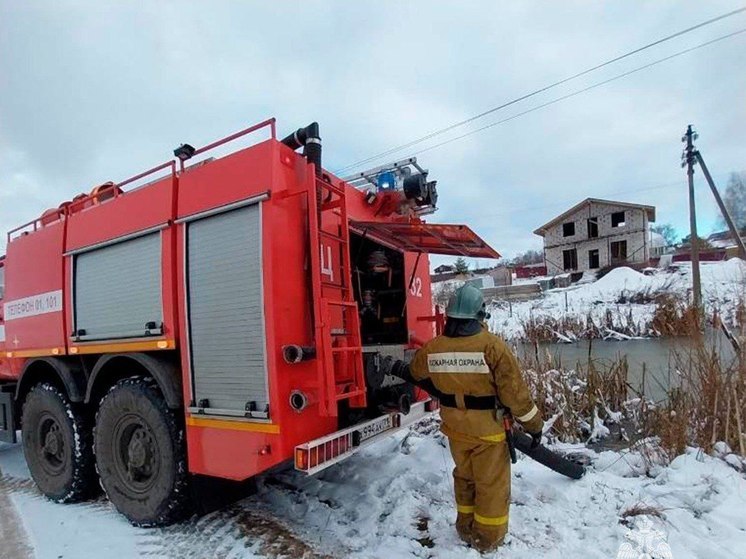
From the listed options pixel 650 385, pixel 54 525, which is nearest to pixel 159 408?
pixel 54 525

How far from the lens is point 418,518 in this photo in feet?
11.9

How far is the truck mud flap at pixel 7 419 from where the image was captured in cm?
552

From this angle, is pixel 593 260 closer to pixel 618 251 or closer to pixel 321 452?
pixel 618 251

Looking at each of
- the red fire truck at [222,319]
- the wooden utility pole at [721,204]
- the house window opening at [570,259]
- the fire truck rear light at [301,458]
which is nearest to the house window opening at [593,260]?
the house window opening at [570,259]

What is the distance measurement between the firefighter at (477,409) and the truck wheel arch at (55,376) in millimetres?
3355

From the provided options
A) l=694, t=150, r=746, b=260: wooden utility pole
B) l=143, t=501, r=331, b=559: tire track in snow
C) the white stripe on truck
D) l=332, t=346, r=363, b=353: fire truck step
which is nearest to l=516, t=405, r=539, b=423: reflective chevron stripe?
l=332, t=346, r=363, b=353: fire truck step

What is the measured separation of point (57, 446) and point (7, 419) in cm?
130

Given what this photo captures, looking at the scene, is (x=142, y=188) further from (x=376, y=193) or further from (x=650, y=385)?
(x=650, y=385)

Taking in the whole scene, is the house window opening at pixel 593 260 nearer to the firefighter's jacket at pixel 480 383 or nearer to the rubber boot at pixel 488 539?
the firefighter's jacket at pixel 480 383

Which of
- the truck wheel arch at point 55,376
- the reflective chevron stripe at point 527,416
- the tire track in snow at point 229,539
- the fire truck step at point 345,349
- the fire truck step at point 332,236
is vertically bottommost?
the tire track in snow at point 229,539

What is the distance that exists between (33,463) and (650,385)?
771cm

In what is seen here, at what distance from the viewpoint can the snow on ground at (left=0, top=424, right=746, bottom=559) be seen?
10.2 feet

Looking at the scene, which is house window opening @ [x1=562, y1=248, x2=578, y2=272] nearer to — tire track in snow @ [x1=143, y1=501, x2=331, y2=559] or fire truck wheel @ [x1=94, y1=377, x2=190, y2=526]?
tire track in snow @ [x1=143, y1=501, x2=331, y2=559]

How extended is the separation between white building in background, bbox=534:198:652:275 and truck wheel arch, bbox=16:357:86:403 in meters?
37.6
